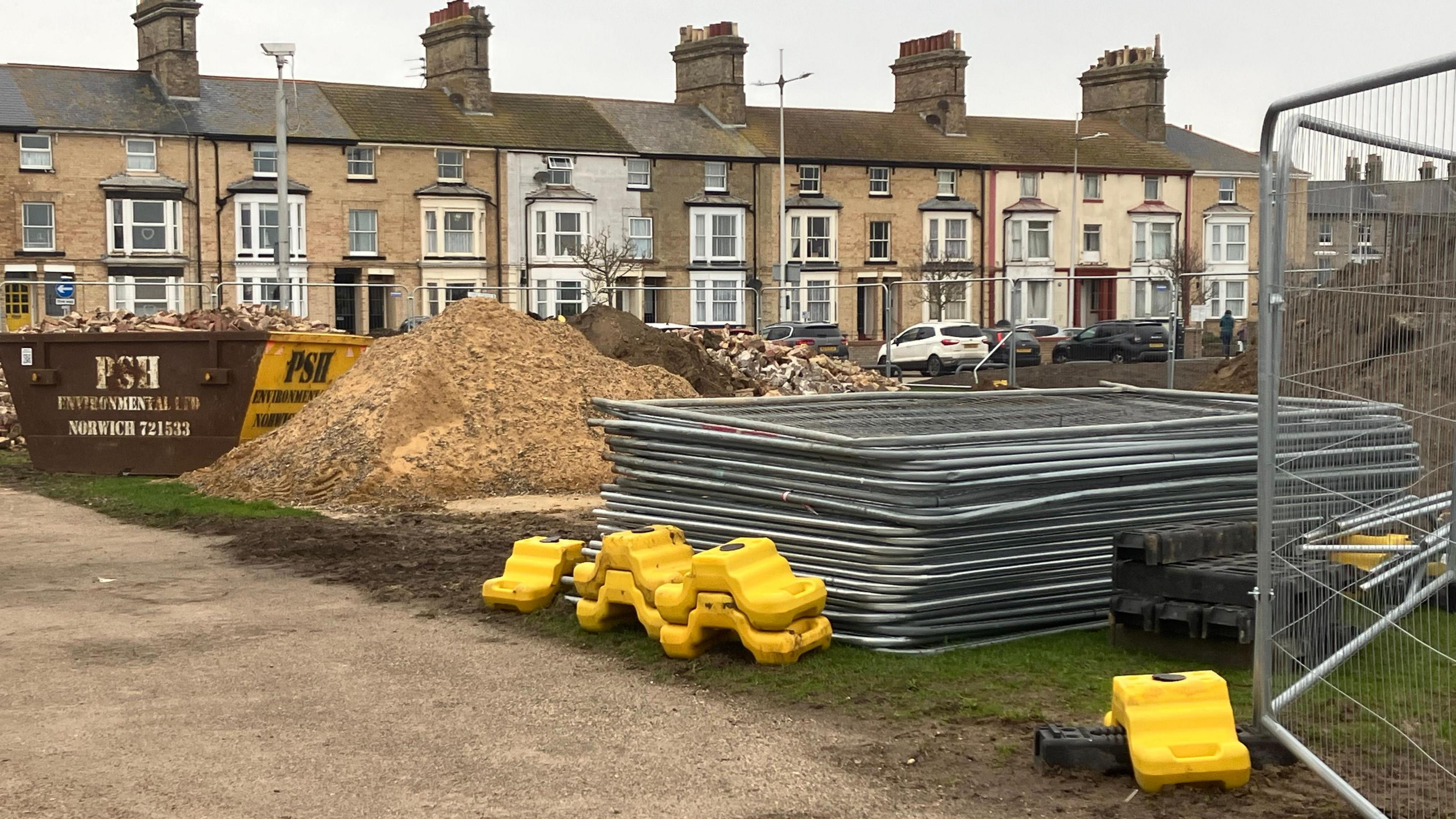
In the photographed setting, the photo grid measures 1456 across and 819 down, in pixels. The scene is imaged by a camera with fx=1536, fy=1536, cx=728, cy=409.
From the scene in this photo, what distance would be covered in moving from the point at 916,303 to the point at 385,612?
5432 centimetres

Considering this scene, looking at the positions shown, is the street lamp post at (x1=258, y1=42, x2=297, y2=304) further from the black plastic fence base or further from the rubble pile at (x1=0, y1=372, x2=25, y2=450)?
the black plastic fence base

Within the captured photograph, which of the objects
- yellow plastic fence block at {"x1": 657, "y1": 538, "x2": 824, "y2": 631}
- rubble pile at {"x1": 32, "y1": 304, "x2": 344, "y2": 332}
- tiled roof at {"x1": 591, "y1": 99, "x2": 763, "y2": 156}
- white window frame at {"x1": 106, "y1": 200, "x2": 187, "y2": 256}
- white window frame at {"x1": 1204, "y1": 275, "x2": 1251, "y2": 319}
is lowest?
yellow plastic fence block at {"x1": 657, "y1": 538, "x2": 824, "y2": 631}

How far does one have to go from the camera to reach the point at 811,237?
6181 cm

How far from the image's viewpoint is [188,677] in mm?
7797

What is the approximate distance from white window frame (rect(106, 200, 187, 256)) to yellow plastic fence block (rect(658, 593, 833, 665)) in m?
48.0

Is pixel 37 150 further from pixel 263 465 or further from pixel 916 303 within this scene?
pixel 263 465

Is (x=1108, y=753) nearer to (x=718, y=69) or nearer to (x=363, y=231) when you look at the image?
(x=363, y=231)

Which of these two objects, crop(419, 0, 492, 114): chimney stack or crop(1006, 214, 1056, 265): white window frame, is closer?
crop(419, 0, 492, 114): chimney stack

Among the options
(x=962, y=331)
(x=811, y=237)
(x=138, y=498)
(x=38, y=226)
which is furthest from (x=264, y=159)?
(x=138, y=498)

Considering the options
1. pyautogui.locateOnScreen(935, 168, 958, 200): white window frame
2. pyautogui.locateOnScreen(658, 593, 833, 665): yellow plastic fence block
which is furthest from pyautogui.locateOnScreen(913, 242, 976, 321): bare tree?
pyautogui.locateOnScreen(658, 593, 833, 665): yellow plastic fence block

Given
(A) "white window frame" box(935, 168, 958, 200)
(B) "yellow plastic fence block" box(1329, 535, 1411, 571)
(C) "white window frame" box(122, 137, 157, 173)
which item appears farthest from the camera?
(A) "white window frame" box(935, 168, 958, 200)

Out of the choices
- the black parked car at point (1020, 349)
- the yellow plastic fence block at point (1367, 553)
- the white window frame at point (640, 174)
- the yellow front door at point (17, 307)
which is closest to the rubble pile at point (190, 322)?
the yellow front door at point (17, 307)

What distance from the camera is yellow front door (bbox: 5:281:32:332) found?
103ft

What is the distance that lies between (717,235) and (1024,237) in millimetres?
13831
